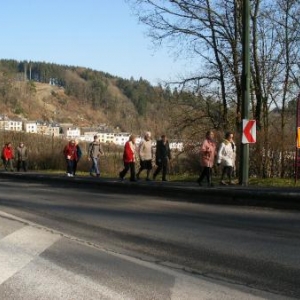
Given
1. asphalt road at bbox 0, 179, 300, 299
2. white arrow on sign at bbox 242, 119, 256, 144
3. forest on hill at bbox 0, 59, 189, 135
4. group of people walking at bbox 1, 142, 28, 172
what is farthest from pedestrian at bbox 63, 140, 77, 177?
forest on hill at bbox 0, 59, 189, 135

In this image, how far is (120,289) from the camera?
5812 mm

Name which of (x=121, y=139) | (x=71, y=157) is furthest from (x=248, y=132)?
(x=121, y=139)

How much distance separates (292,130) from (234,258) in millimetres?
15580

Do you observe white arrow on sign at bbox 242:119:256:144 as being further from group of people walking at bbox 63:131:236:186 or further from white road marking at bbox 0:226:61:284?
white road marking at bbox 0:226:61:284

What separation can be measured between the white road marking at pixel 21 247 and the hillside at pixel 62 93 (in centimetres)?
12558

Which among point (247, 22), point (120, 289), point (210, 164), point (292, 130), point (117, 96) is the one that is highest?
point (117, 96)

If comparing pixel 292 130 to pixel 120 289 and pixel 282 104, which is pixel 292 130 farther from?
pixel 120 289

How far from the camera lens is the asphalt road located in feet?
19.2

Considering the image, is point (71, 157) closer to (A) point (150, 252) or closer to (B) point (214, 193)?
(B) point (214, 193)

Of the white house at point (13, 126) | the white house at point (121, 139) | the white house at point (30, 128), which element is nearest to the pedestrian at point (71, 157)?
the white house at point (121, 139)

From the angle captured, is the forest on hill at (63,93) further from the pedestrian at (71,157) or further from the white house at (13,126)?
the pedestrian at (71,157)

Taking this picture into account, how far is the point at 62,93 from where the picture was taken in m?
188

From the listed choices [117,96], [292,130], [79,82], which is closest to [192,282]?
[292,130]

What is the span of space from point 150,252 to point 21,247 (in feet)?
6.40
